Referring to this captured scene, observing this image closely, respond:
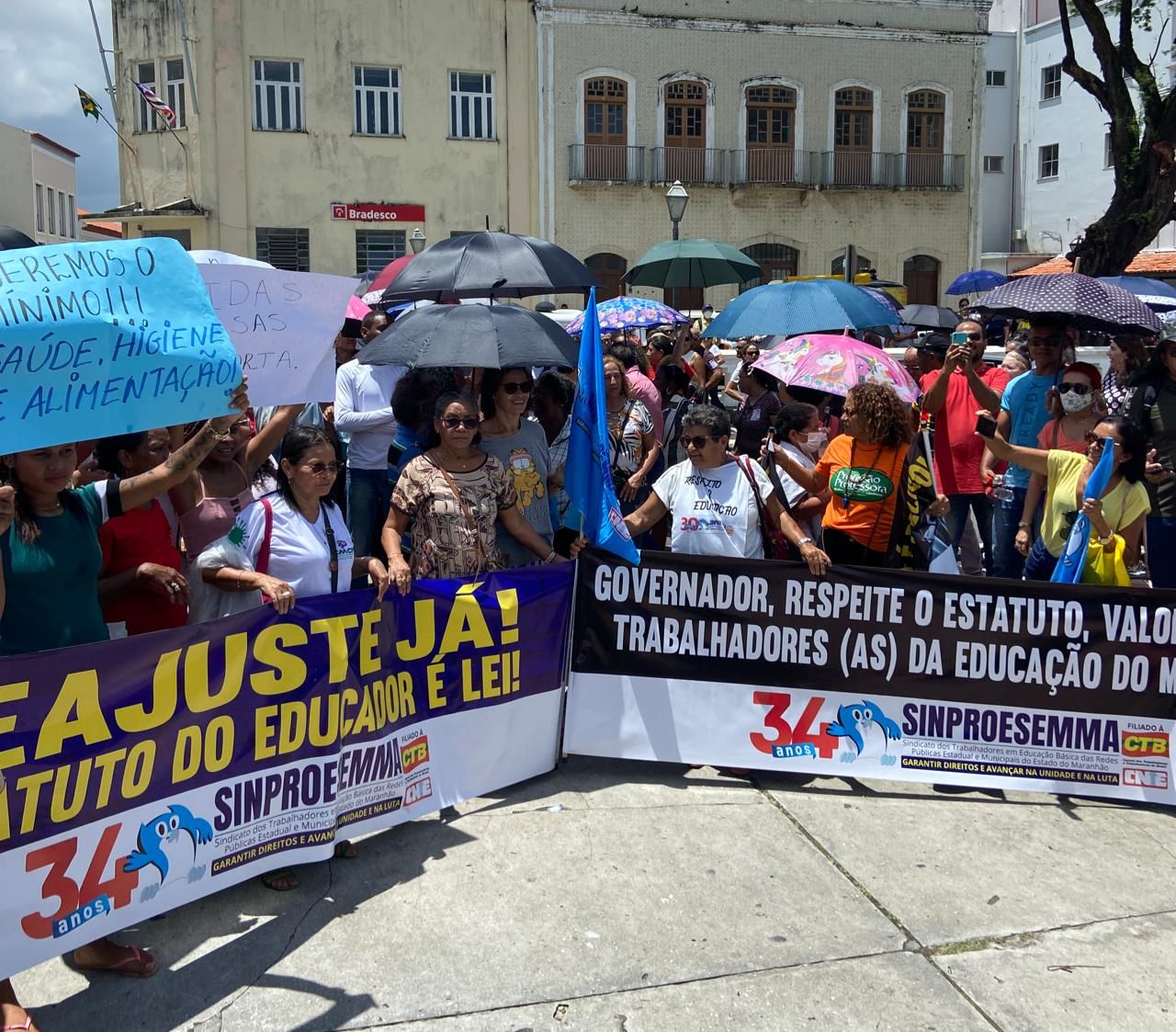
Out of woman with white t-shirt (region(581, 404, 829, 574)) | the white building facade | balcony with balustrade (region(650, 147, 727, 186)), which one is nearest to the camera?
woman with white t-shirt (region(581, 404, 829, 574))

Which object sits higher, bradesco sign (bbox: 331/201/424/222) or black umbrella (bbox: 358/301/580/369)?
bradesco sign (bbox: 331/201/424/222)

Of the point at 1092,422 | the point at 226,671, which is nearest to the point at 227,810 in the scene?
the point at 226,671

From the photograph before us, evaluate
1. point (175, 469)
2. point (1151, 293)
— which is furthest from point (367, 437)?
point (1151, 293)

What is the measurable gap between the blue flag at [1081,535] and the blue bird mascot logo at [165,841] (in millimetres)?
3548

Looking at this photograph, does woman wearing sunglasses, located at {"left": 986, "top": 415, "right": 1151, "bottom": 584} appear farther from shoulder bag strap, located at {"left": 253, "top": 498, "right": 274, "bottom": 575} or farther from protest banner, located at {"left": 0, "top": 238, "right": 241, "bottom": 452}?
protest banner, located at {"left": 0, "top": 238, "right": 241, "bottom": 452}

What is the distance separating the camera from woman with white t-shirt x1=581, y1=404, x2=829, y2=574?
17.2 feet

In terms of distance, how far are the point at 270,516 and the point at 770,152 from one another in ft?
91.0

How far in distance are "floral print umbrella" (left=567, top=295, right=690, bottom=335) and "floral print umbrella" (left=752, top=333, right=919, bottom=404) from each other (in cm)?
378

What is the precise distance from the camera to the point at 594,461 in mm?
5215

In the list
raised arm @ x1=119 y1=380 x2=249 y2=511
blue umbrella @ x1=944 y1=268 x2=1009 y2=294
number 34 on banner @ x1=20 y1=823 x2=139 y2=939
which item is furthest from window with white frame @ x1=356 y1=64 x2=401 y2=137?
number 34 on banner @ x1=20 y1=823 x2=139 y2=939

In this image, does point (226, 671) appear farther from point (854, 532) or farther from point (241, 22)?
point (241, 22)

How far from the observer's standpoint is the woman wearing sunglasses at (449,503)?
4.84m

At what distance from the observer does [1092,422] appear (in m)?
6.05

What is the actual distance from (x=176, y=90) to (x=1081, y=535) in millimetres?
25675
